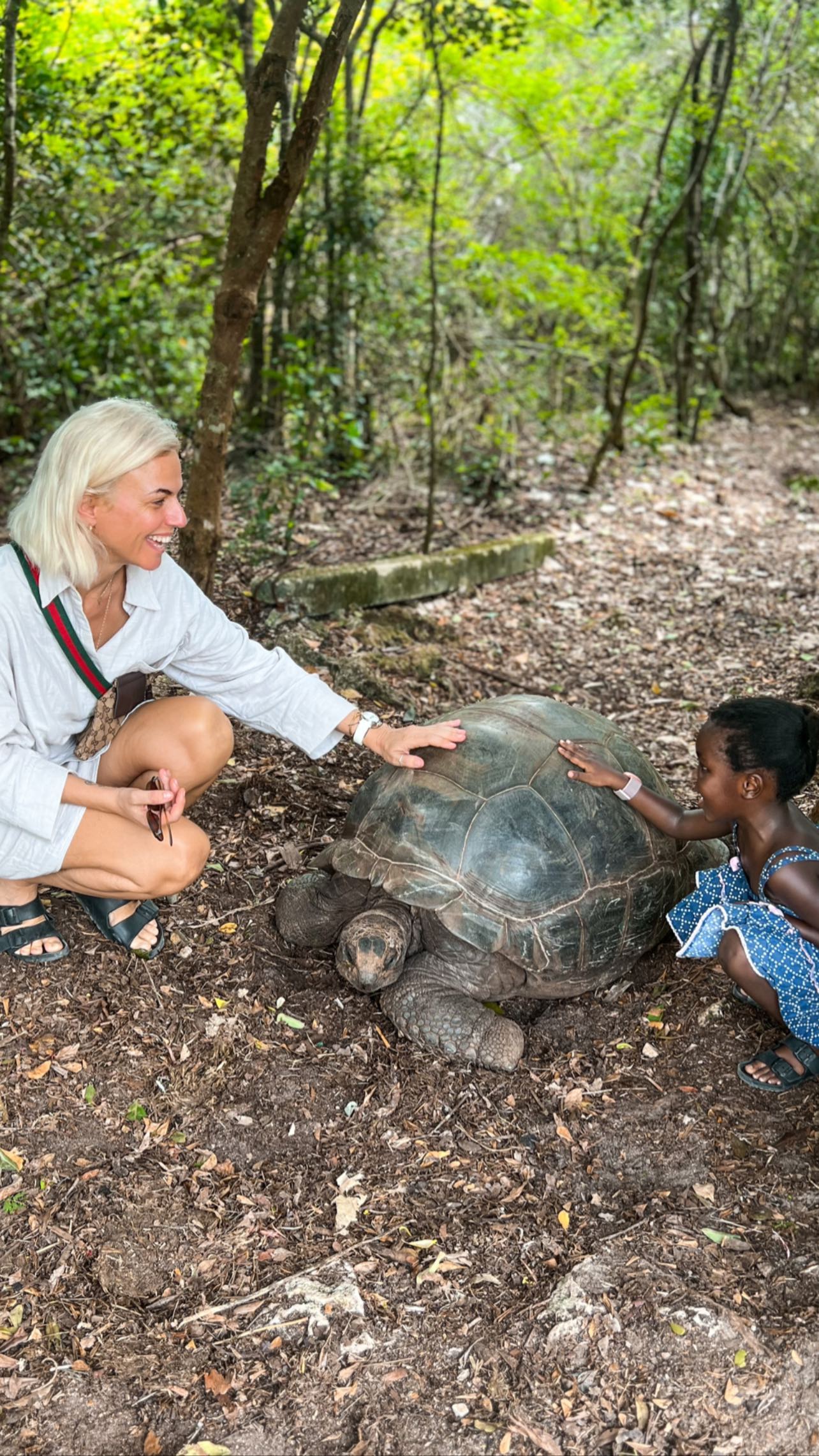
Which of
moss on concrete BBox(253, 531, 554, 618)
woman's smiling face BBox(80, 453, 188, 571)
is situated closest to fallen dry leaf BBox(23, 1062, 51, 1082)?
woman's smiling face BBox(80, 453, 188, 571)

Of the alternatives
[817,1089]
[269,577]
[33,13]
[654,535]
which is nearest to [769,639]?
[654,535]

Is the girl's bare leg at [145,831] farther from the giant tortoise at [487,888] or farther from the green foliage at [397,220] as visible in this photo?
the green foliage at [397,220]

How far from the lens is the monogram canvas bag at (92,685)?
3006mm

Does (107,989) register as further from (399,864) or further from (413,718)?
(413,718)

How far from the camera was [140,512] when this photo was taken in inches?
117

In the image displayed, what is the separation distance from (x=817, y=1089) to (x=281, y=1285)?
151 centimetres

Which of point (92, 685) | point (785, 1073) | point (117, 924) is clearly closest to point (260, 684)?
point (92, 685)

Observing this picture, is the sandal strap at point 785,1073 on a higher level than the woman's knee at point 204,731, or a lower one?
lower

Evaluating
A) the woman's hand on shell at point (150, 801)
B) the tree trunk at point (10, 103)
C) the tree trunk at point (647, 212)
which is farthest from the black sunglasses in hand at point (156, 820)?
the tree trunk at point (647, 212)

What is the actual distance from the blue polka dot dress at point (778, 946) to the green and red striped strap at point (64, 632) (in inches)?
72.8

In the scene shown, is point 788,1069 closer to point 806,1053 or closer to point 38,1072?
point 806,1053

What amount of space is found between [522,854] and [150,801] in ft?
3.59

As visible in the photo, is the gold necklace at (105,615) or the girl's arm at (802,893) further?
the gold necklace at (105,615)

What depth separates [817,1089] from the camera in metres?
3.01
